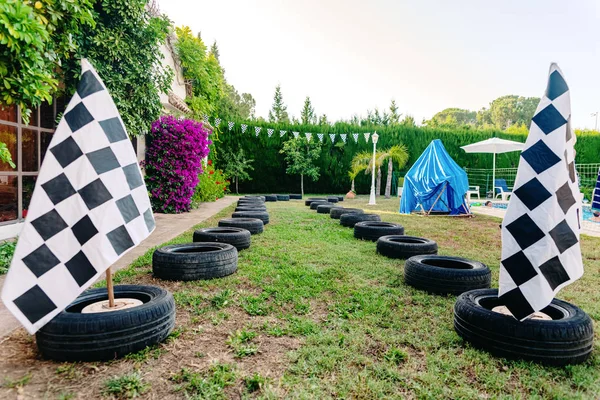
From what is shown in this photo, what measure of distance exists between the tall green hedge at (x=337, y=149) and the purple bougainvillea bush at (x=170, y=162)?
23.5ft

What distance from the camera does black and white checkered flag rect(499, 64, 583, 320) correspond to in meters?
1.94

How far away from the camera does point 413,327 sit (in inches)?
94.7

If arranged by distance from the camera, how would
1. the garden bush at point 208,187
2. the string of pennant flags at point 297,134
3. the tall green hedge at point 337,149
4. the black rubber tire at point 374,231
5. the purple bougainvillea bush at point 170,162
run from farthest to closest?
the tall green hedge at point 337,149 → the string of pennant flags at point 297,134 → the garden bush at point 208,187 → the purple bougainvillea bush at point 170,162 → the black rubber tire at point 374,231

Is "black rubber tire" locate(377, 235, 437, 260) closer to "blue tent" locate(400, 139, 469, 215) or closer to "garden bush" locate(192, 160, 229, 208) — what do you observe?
"blue tent" locate(400, 139, 469, 215)

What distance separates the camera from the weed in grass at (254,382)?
1.69 metres

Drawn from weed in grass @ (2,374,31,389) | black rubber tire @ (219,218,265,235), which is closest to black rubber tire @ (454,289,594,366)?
weed in grass @ (2,374,31,389)

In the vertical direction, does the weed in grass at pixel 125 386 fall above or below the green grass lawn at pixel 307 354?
above

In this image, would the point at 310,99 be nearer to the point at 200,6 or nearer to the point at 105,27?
the point at 200,6

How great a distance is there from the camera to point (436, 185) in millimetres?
9188

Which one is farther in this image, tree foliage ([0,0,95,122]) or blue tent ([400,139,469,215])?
blue tent ([400,139,469,215])

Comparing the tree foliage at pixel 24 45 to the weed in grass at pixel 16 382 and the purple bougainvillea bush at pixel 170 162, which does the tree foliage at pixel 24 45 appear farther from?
the purple bougainvillea bush at pixel 170 162

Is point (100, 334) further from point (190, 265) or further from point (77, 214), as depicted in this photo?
point (190, 265)

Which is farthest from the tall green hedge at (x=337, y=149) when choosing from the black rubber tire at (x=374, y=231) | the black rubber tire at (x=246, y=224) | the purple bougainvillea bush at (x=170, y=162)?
the black rubber tire at (x=374, y=231)

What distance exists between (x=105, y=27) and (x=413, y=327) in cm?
604
